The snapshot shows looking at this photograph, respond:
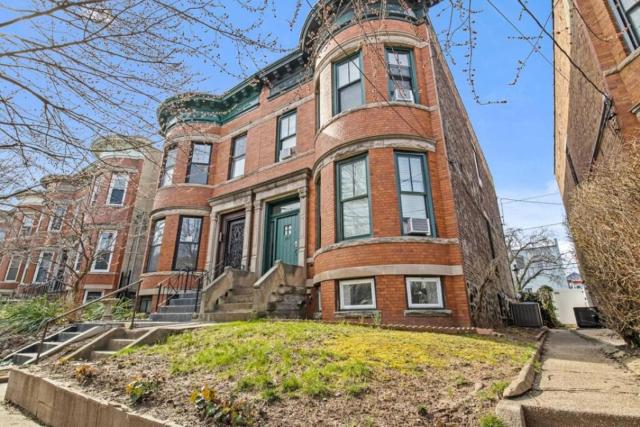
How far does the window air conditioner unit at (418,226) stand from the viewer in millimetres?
7699

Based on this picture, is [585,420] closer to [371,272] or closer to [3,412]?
[371,272]

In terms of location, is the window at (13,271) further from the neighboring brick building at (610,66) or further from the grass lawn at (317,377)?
the neighboring brick building at (610,66)

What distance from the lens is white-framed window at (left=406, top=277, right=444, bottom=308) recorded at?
7.23 m

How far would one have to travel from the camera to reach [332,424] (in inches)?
102

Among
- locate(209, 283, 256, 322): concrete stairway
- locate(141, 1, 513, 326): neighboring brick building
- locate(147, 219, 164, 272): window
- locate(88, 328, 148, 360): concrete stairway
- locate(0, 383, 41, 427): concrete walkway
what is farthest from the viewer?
locate(147, 219, 164, 272): window

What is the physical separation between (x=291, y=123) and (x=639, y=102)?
9639 millimetres

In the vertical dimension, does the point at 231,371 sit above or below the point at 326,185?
below

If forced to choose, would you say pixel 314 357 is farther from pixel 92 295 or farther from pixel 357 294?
pixel 92 295

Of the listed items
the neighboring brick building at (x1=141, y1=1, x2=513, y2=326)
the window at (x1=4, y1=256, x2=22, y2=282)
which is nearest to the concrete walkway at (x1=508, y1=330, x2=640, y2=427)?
the neighboring brick building at (x1=141, y1=1, x2=513, y2=326)

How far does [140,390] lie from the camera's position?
343 cm

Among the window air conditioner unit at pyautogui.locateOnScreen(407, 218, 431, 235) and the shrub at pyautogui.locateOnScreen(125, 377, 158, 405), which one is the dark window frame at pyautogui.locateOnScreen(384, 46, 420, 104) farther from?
the shrub at pyautogui.locateOnScreen(125, 377, 158, 405)

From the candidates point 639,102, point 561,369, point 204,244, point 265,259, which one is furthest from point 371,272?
point 204,244

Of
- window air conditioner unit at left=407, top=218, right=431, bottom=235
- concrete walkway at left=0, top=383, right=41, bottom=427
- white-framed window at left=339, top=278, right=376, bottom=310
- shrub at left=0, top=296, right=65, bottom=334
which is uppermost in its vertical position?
window air conditioner unit at left=407, top=218, right=431, bottom=235

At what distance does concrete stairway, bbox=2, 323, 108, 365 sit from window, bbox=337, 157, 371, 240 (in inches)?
243
